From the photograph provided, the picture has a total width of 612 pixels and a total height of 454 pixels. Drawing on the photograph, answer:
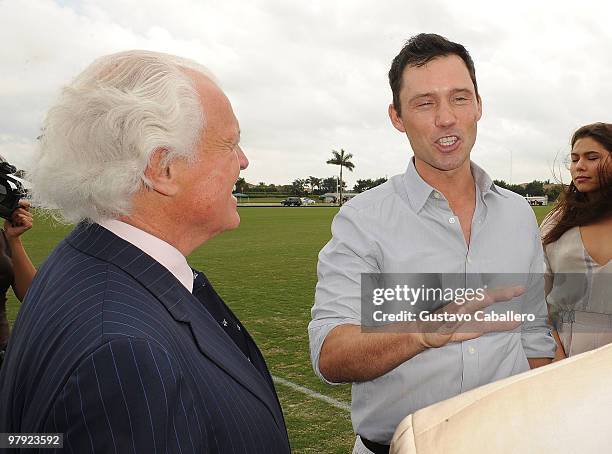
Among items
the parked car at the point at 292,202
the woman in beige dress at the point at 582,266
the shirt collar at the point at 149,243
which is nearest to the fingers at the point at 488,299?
the shirt collar at the point at 149,243

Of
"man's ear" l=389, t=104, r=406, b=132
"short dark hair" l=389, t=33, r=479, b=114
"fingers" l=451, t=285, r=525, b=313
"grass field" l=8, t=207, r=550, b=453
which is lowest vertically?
"grass field" l=8, t=207, r=550, b=453

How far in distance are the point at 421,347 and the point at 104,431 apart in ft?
2.64

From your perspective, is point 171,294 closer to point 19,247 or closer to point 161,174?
point 161,174

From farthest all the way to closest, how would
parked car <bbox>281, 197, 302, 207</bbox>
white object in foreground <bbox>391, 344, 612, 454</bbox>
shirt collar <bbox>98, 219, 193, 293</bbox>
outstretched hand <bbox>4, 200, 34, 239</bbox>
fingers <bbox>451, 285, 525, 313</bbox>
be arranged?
parked car <bbox>281, 197, 302, 207</bbox>
outstretched hand <bbox>4, 200, 34, 239</bbox>
shirt collar <bbox>98, 219, 193, 293</bbox>
fingers <bbox>451, 285, 525, 313</bbox>
white object in foreground <bbox>391, 344, 612, 454</bbox>

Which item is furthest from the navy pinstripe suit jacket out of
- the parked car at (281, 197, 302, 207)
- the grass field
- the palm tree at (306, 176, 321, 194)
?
the palm tree at (306, 176, 321, 194)

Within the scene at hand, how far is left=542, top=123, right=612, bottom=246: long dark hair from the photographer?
3178mm

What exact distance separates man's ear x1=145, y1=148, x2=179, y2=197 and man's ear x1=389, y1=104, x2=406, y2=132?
1.15m

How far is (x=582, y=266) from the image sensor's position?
3041mm

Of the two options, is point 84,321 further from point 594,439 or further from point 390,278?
point 390,278

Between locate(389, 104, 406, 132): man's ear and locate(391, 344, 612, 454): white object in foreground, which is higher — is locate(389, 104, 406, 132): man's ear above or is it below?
above

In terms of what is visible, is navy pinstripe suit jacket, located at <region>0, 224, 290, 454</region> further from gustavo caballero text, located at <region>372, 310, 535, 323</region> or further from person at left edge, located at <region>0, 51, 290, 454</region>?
gustavo caballero text, located at <region>372, 310, 535, 323</region>

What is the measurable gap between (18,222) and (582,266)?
3484mm

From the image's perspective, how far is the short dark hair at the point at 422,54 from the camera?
2.20 m

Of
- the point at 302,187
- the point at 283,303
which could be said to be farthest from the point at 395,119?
the point at 302,187
